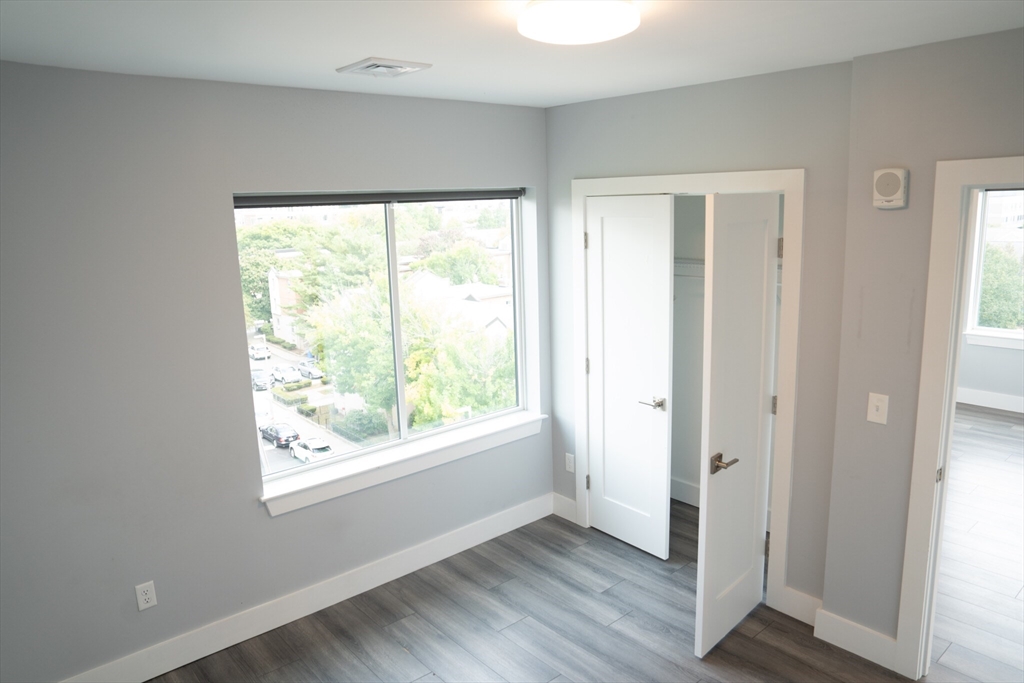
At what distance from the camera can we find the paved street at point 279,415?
126 inches

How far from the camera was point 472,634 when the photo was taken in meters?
3.14

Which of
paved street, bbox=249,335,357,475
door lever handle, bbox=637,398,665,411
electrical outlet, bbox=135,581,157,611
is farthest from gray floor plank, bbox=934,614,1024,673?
electrical outlet, bbox=135,581,157,611

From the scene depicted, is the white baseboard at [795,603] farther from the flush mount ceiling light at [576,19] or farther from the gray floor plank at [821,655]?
the flush mount ceiling light at [576,19]

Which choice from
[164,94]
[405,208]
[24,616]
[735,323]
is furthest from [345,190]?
[24,616]

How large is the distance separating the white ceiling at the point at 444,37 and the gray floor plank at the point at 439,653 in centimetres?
243

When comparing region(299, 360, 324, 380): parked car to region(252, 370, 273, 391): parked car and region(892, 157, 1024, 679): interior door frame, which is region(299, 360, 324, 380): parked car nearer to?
region(252, 370, 273, 391): parked car

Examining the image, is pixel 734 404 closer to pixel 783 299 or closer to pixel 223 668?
pixel 783 299

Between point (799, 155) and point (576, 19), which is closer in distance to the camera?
point (576, 19)

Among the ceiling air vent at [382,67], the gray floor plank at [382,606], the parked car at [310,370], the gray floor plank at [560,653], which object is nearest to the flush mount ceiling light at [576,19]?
the ceiling air vent at [382,67]

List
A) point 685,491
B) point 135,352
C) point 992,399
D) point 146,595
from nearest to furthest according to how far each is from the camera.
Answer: point 135,352 < point 146,595 < point 685,491 < point 992,399

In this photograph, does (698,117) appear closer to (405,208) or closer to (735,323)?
(735,323)

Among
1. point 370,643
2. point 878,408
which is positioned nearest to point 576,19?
point 878,408

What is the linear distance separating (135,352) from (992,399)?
22.0ft

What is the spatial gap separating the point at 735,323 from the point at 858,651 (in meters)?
1.48
